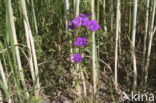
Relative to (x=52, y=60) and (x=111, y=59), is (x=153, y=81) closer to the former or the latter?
(x=111, y=59)

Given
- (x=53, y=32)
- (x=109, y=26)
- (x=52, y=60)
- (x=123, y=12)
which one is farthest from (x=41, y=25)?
(x=123, y=12)

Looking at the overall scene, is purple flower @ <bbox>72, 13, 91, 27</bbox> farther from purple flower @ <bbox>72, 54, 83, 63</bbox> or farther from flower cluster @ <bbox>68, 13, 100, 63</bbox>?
purple flower @ <bbox>72, 54, 83, 63</bbox>

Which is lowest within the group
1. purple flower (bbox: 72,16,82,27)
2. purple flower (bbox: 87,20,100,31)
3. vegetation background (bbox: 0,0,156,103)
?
vegetation background (bbox: 0,0,156,103)

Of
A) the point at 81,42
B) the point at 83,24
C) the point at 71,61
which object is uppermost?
the point at 83,24

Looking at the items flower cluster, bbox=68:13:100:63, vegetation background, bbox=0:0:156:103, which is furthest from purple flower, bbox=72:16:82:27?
vegetation background, bbox=0:0:156:103

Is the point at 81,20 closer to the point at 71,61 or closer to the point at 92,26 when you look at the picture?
the point at 92,26

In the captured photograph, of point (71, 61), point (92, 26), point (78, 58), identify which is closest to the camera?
point (92, 26)

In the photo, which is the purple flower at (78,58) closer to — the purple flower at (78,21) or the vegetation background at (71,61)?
the vegetation background at (71,61)

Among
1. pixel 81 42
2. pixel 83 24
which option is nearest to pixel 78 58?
pixel 81 42

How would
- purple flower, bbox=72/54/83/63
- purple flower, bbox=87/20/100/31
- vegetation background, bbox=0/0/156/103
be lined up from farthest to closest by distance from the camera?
vegetation background, bbox=0/0/156/103 → purple flower, bbox=72/54/83/63 → purple flower, bbox=87/20/100/31

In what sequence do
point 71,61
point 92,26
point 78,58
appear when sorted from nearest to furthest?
point 92,26
point 78,58
point 71,61

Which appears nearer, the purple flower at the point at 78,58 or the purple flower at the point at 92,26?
the purple flower at the point at 92,26

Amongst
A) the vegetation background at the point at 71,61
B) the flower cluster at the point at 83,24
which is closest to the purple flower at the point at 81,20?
the flower cluster at the point at 83,24

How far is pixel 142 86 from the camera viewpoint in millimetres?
1754
